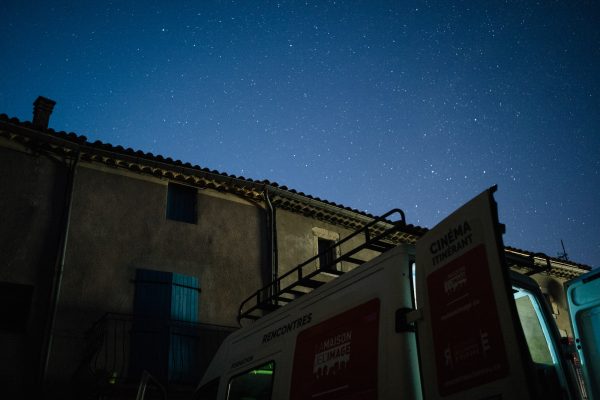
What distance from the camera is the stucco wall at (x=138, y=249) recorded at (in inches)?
462

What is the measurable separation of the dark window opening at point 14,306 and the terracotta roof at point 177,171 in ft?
11.1

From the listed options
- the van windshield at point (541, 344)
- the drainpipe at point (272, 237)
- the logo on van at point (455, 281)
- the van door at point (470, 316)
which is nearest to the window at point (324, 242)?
the drainpipe at point (272, 237)

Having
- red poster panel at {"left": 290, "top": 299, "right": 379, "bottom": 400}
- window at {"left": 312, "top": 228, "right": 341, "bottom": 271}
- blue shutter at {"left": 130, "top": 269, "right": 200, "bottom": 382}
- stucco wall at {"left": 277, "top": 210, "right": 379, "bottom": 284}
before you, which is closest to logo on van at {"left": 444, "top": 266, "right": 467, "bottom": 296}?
red poster panel at {"left": 290, "top": 299, "right": 379, "bottom": 400}

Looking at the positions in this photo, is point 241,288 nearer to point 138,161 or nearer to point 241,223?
point 241,223

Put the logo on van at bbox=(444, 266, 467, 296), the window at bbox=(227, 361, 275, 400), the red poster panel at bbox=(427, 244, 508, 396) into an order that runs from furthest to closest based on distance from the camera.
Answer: the window at bbox=(227, 361, 275, 400)
the logo on van at bbox=(444, 266, 467, 296)
the red poster panel at bbox=(427, 244, 508, 396)

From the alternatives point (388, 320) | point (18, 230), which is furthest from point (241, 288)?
point (388, 320)

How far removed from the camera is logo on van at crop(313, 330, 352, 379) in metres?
4.12

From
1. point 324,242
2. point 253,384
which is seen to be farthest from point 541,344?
point 324,242

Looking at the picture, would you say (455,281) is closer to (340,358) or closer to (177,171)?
(340,358)

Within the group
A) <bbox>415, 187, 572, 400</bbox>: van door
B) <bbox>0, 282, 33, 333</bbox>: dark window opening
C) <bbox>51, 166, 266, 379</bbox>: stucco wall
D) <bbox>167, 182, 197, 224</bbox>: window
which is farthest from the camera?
<bbox>167, 182, 197, 224</bbox>: window

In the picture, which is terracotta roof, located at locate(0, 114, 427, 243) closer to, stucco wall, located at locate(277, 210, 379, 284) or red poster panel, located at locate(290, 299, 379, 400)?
stucco wall, located at locate(277, 210, 379, 284)

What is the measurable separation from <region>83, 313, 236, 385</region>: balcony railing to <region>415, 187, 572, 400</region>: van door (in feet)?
28.4

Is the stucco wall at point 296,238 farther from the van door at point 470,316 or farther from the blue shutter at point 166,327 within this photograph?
the van door at point 470,316

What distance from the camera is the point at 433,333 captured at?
A: 3496 millimetres
